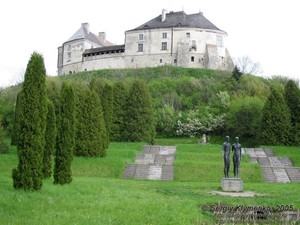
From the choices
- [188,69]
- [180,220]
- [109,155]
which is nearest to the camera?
[180,220]

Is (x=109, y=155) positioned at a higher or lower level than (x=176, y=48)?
lower

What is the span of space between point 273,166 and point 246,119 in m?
18.9

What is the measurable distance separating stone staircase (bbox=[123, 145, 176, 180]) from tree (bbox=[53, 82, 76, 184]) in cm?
717

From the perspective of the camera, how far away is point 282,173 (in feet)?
86.4

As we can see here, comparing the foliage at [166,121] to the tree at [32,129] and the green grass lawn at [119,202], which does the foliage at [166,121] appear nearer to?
the green grass lawn at [119,202]

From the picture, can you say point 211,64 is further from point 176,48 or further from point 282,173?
point 282,173

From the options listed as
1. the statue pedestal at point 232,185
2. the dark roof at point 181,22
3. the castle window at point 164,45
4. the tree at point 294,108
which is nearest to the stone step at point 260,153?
the tree at point 294,108

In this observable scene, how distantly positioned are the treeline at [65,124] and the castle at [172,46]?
3112 cm

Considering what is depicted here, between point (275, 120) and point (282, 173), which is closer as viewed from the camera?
point (282, 173)

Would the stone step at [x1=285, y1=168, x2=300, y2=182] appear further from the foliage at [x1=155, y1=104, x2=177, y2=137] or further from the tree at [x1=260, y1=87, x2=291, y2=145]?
the foliage at [x1=155, y1=104, x2=177, y2=137]

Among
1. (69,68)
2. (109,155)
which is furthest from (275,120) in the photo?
(69,68)

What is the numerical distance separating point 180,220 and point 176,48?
2425 inches

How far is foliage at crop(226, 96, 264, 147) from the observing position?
46.0 metres

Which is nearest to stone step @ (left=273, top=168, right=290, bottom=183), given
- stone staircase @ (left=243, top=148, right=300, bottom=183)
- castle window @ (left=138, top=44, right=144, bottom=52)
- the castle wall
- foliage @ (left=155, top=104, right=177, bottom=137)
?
stone staircase @ (left=243, top=148, right=300, bottom=183)
